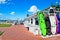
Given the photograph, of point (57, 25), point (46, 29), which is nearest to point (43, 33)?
point (46, 29)

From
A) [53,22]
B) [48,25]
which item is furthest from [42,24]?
[53,22]

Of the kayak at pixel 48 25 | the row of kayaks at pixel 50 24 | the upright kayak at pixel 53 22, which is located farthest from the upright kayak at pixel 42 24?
the upright kayak at pixel 53 22

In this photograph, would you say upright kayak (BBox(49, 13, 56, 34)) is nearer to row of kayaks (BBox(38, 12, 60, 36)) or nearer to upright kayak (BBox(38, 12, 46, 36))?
row of kayaks (BBox(38, 12, 60, 36))

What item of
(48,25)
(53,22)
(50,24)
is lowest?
(48,25)

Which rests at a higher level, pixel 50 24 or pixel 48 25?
pixel 50 24

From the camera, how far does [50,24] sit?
20.5 metres

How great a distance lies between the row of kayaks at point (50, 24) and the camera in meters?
20.1

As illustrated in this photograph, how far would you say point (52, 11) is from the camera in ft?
67.8

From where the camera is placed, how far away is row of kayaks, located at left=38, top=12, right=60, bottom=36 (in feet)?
66.0

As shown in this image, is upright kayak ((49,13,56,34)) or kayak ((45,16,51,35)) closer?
kayak ((45,16,51,35))

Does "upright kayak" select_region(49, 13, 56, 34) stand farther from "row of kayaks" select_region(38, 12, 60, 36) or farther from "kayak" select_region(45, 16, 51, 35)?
"kayak" select_region(45, 16, 51, 35)

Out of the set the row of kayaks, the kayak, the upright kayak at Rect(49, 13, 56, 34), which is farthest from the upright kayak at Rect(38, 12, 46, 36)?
the upright kayak at Rect(49, 13, 56, 34)

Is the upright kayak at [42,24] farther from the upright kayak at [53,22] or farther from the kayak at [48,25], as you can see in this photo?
the upright kayak at [53,22]

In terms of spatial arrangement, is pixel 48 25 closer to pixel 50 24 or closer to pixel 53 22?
pixel 50 24
